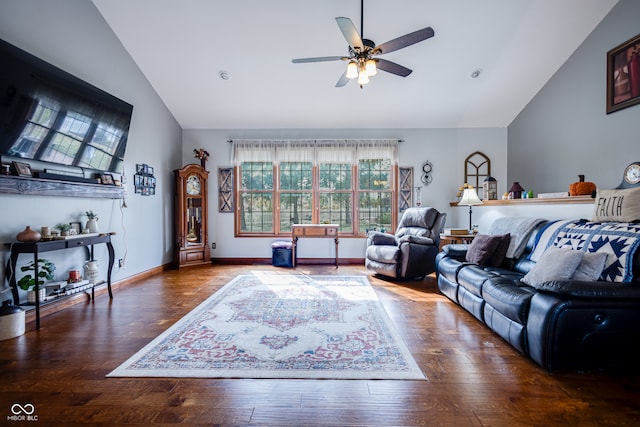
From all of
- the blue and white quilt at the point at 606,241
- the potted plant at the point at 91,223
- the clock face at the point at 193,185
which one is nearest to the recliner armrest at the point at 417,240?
the blue and white quilt at the point at 606,241

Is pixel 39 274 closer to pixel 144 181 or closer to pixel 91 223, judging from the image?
pixel 91 223

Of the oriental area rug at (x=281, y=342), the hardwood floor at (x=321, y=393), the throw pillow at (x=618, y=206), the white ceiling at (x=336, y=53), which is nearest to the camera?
the hardwood floor at (x=321, y=393)

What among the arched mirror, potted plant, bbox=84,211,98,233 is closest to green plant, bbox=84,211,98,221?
potted plant, bbox=84,211,98,233

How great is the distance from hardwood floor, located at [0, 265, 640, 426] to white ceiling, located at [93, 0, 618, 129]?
349 cm

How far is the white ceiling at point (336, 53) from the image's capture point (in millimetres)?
3400

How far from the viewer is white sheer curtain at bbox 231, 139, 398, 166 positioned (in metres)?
5.42

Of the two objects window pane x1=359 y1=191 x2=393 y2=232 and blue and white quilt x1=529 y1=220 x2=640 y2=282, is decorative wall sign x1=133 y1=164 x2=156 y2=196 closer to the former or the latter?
window pane x1=359 y1=191 x2=393 y2=232

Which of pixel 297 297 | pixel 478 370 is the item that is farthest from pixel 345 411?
pixel 297 297

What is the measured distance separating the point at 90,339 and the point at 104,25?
3661mm

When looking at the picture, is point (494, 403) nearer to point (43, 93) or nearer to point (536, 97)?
point (43, 93)

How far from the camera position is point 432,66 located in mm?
4117

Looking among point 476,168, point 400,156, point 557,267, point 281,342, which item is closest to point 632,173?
point 476,168

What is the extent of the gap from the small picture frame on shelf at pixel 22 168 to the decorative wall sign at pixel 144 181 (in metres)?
1.53

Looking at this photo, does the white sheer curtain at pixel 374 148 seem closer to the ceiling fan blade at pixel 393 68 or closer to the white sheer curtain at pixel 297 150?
the white sheer curtain at pixel 297 150
